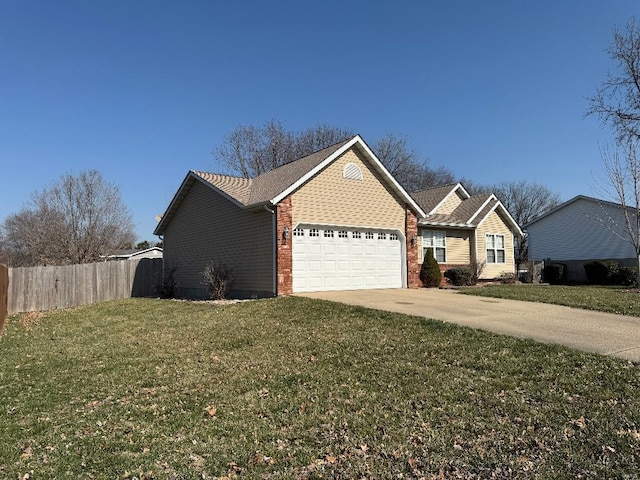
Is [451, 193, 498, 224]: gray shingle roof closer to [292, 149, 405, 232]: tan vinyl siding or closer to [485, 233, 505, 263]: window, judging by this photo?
[485, 233, 505, 263]: window

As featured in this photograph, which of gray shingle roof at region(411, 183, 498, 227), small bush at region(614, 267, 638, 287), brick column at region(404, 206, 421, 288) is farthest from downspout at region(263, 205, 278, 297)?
small bush at region(614, 267, 638, 287)

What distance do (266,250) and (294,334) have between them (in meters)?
6.33

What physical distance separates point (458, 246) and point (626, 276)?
344 inches

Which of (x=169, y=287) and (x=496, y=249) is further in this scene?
(x=496, y=249)

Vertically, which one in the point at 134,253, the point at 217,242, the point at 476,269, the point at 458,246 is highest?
the point at 134,253

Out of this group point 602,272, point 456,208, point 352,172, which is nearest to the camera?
point 352,172

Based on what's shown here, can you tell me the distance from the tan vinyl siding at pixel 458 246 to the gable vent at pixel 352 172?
7.19m

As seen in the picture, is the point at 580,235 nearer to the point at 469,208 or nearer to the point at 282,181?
the point at 469,208

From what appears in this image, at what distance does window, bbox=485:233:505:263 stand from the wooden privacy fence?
16548 mm

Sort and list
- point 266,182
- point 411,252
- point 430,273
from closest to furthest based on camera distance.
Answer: point 411,252, point 266,182, point 430,273

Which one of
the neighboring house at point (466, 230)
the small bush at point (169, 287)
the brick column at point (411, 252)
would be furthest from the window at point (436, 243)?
the small bush at point (169, 287)

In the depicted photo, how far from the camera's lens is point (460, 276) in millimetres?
20562

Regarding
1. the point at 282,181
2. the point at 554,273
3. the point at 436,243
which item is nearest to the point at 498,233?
the point at 436,243

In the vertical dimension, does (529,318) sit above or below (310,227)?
below
